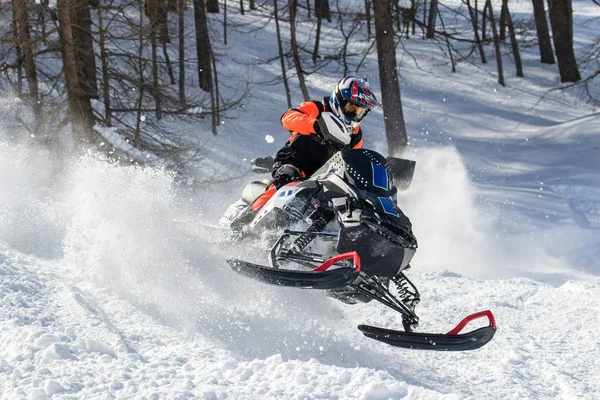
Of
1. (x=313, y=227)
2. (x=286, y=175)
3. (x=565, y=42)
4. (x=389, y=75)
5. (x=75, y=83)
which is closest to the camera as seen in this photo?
(x=313, y=227)

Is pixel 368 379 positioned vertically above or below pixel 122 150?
above

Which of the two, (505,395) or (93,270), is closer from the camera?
(505,395)

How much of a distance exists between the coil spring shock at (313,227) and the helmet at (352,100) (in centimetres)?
87

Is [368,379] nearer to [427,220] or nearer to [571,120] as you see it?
[427,220]

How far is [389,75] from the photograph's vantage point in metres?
13.3

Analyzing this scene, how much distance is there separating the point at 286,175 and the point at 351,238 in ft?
4.59

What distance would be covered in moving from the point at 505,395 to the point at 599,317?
205cm

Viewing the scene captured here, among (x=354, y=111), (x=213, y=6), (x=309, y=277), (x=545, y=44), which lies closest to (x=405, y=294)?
(x=309, y=277)

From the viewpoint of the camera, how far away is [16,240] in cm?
723

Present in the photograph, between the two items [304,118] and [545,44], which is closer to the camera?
[304,118]

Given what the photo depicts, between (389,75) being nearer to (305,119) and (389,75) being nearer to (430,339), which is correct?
(305,119)

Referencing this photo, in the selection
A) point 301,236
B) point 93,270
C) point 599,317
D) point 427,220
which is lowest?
point 427,220

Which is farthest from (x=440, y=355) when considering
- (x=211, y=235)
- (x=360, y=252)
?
(x=211, y=235)

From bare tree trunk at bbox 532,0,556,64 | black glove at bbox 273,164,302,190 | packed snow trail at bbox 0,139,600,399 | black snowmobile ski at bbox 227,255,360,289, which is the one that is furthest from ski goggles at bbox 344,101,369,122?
bare tree trunk at bbox 532,0,556,64
